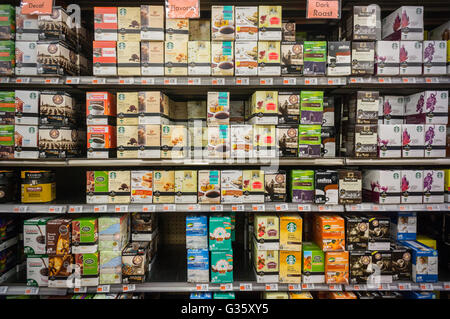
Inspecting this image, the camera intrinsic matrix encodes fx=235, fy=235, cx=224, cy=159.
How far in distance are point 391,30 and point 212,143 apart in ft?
6.62

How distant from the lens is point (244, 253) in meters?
2.53

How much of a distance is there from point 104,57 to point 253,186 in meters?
1.74

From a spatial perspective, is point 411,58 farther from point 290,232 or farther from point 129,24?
point 129,24

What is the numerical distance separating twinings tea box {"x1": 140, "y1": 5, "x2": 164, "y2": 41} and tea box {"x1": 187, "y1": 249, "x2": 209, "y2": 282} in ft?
6.30

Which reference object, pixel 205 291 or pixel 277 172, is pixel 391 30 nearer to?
pixel 277 172

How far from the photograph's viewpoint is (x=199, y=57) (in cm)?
208

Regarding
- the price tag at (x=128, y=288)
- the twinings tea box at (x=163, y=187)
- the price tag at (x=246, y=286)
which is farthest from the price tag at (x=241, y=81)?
the price tag at (x=128, y=288)

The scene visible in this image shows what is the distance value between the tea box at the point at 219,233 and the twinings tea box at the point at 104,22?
1.87m

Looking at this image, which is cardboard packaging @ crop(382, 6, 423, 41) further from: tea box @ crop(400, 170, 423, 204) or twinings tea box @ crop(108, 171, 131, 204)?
twinings tea box @ crop(108, 171, 131, 204)

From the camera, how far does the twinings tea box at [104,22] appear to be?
2066mm

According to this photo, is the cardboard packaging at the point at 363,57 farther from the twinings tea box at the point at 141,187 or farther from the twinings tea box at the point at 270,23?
→ the twinings tea box at the point at 141,187

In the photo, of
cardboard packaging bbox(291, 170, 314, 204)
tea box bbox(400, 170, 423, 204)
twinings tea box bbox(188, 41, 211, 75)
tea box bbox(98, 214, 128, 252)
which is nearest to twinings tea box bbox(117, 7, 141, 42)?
twinings tea box bbox(188, 41, 211, 75)

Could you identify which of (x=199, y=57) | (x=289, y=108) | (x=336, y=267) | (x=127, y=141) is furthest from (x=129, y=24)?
(x=336, y=267)

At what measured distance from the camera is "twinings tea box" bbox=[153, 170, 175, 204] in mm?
2111
